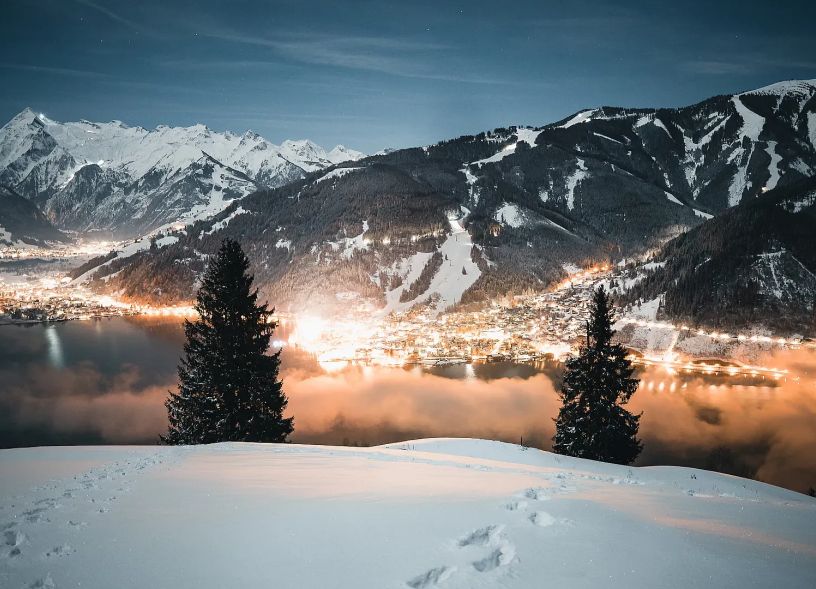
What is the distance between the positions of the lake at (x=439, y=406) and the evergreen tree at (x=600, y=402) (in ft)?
101

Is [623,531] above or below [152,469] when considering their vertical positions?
above

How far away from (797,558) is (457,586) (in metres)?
5.67

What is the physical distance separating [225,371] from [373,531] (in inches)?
816

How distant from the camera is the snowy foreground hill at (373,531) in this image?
562 cm

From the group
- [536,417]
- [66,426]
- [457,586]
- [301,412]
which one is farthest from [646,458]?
[66,426]

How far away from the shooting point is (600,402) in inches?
1150

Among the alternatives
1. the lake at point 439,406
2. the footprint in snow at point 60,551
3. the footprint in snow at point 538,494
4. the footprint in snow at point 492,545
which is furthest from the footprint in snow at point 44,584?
the lake at point 439,406

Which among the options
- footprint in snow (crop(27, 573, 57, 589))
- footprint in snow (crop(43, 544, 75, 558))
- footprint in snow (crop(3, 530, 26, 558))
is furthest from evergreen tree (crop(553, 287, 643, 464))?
footprint in snow (crop(27, 573, 57, 589))

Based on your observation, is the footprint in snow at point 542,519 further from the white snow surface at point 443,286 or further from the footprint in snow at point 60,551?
the white snow surface at point 443,286

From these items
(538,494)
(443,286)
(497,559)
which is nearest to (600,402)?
(538,494)

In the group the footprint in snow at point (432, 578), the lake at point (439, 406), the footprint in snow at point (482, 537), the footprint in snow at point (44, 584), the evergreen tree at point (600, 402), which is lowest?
the lake at point (439, 406)

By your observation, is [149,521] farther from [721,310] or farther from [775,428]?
[721,310]

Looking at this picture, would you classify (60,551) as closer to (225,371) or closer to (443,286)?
(225,371)

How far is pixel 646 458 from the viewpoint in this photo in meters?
57.1
